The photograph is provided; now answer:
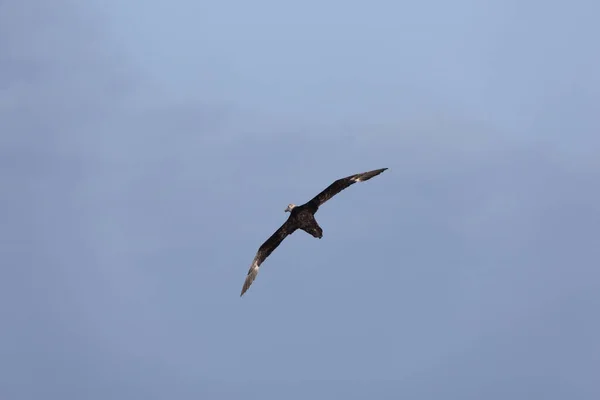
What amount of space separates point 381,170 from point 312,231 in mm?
5471

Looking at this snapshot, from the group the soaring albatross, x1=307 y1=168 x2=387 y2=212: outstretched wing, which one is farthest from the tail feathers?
x1=307 y1=168 x2=387 y2=212: outstretched wing

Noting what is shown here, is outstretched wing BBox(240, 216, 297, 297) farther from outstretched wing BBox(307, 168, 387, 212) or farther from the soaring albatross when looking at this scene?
outstretched wing BBox(307, 168, 387, 212)

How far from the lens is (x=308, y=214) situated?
4856 centimetres

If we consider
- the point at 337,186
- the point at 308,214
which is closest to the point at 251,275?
the point at 308,214

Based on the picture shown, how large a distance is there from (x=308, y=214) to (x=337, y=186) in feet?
7.76

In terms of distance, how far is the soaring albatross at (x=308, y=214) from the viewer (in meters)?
47.8

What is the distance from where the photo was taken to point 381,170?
1893 inches

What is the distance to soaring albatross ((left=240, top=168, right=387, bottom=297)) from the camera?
47781mm

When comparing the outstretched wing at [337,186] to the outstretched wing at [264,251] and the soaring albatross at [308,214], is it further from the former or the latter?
the outstretched wing at [264,251]

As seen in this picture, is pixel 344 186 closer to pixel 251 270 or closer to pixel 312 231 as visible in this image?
pixel 312 231

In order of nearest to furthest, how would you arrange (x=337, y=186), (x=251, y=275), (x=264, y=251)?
(x=337, y=186), (x=251, y=275), (x=264, y=251)

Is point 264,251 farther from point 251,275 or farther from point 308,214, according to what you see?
point 308,214

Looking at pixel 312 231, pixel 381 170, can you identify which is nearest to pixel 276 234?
pixel 312 231

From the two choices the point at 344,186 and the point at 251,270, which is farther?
the point at 251,270
